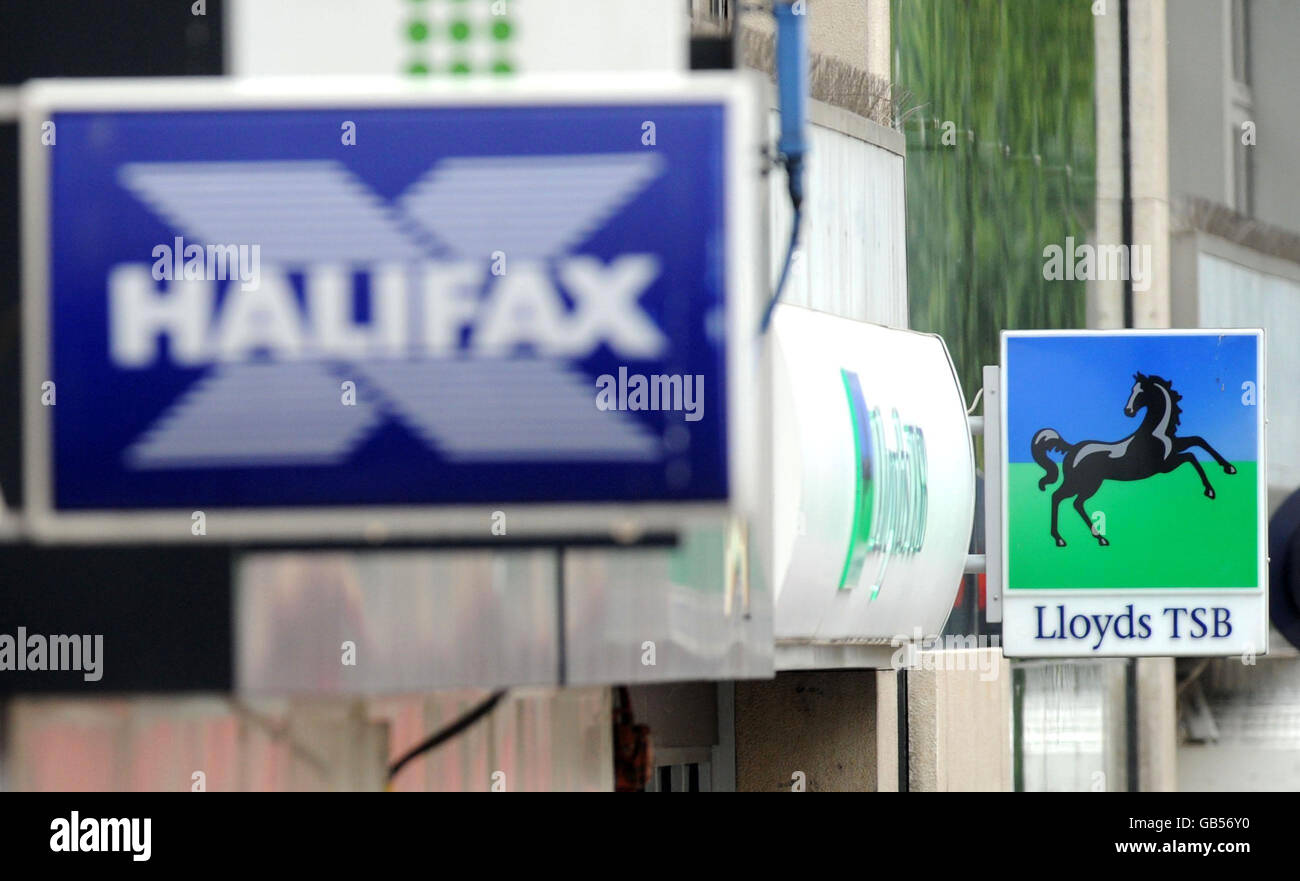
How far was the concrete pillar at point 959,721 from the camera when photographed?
550 inches

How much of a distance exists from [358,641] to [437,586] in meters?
0.33

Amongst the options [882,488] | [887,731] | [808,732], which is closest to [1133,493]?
[887,731]

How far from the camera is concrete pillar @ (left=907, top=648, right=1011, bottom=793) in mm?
13969

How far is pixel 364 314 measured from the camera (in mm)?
6020

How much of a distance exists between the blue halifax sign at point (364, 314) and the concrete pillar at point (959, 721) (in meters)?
8.30

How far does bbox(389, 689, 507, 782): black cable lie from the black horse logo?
5899 mm

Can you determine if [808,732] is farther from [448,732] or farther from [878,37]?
[448,732]

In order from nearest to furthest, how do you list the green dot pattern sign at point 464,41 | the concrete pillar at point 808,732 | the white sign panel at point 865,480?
the green dot pattern sign at point 464,41, the white sign panel at point 865,480, the concrete pillar at point 808,732

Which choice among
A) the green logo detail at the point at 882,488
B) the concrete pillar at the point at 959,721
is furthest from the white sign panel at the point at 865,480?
the concrete pillar at the point at 959,721

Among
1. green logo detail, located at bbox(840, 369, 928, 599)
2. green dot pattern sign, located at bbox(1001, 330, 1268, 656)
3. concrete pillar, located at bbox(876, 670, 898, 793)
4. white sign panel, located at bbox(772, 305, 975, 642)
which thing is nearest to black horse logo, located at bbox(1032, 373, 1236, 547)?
green dot pattern sign, located at bbox(1001, 330, 1268, 656)

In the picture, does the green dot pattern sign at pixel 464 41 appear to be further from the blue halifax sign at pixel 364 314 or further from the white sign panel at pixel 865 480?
the white sign panel at pixel 865 480

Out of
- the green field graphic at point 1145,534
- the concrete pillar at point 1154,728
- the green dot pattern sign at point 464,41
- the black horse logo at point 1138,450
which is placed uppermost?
the green dot pattern sign at point 464,41

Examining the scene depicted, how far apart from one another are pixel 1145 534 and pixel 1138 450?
0.56 m
